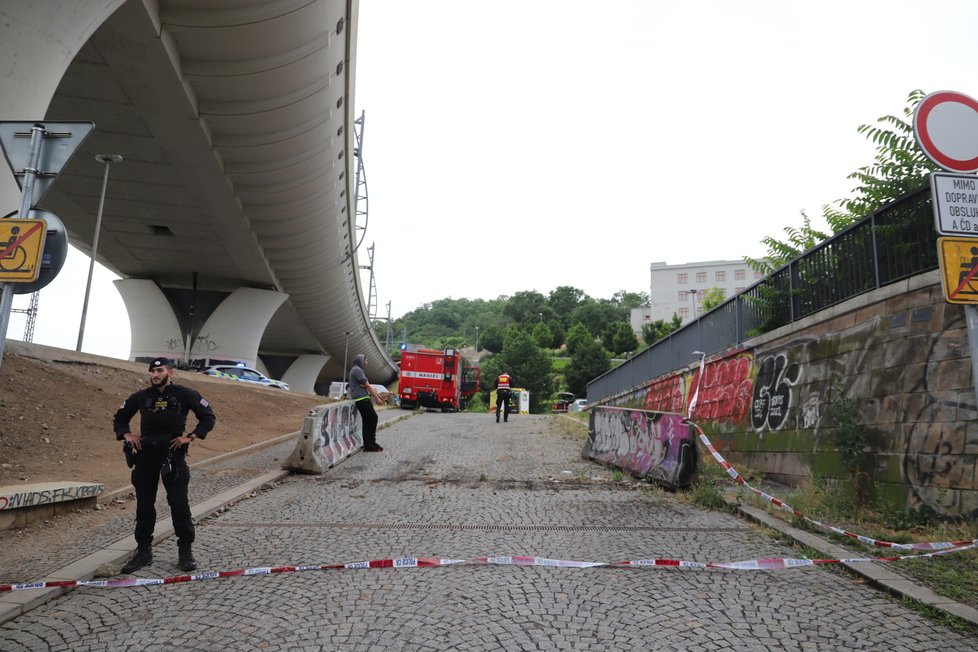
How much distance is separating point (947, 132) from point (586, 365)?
2991 inches

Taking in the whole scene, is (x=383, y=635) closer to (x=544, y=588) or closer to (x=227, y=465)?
(x=544, y=588)

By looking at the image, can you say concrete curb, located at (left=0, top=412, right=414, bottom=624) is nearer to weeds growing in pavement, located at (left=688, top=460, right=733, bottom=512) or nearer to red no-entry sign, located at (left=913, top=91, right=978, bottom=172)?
weeds growing in pavement, located at (left=688, top=460, right=733, bottom=512)

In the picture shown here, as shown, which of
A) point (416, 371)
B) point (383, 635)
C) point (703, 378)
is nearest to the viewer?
point (383, 635)

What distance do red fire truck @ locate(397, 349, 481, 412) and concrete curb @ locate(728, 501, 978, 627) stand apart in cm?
2659

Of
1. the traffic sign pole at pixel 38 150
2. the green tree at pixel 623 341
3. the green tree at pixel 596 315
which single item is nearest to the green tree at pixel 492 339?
the green tree at pixel 596 315

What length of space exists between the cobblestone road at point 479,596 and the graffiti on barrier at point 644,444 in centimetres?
125

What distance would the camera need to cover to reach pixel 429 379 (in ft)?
106

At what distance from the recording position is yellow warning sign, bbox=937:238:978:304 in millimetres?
3855

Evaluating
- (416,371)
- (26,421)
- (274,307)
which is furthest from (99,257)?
(26,421)

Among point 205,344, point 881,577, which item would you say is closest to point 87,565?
point 881,577

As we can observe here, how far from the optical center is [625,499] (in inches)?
304

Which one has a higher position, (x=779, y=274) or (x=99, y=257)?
(x=99, y=257)

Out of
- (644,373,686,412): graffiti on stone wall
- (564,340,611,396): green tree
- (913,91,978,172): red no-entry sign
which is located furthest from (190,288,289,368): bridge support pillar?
(564,340,611,396): green tree

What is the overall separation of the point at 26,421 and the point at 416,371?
76.0ft
